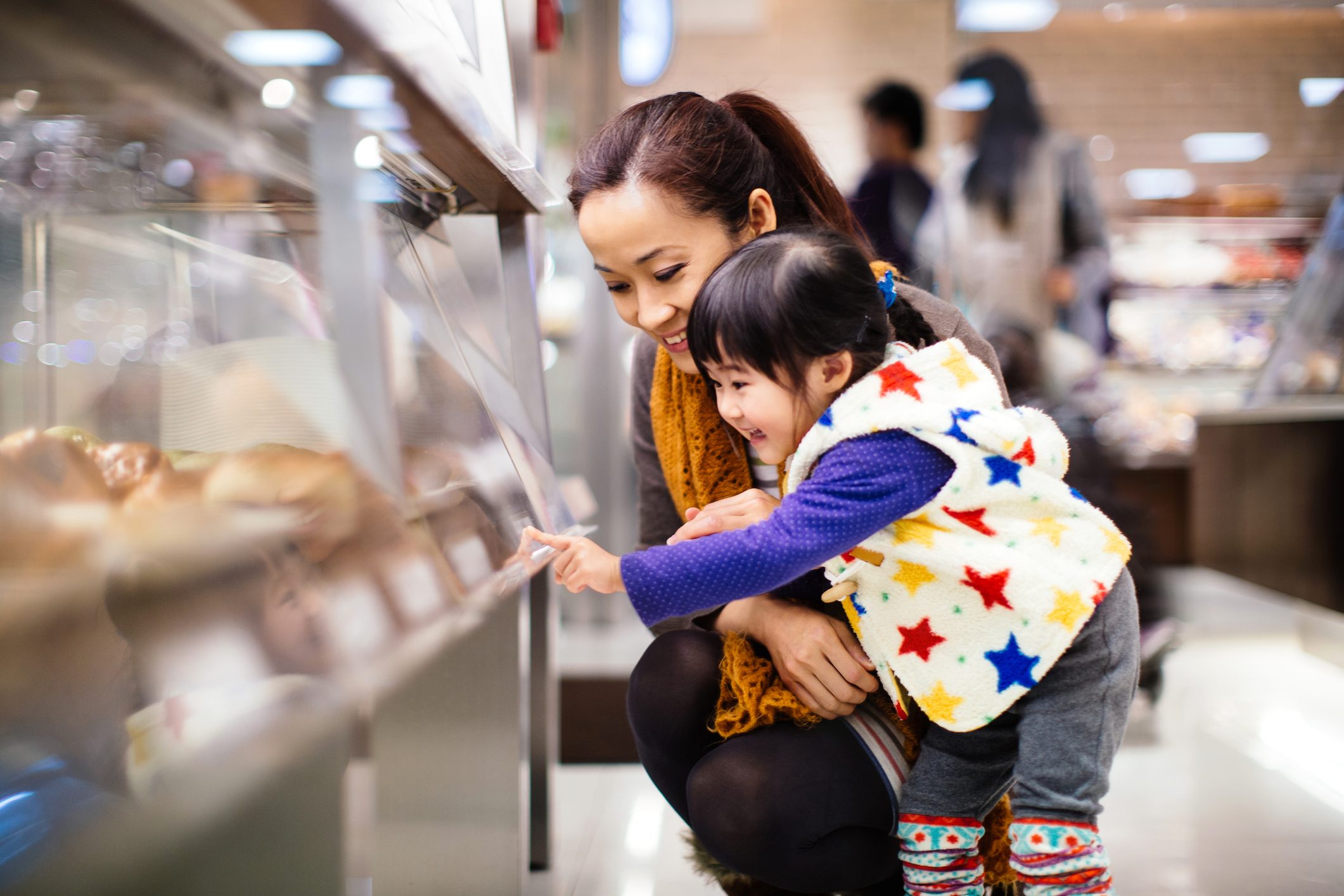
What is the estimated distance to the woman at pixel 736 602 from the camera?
108cm

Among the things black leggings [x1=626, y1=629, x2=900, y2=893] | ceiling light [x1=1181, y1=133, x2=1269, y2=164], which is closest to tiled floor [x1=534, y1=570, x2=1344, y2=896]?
black leggings [x1=626, y1=629, x2=900, y2=893]

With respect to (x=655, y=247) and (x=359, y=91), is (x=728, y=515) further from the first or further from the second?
(x=359, y=91)

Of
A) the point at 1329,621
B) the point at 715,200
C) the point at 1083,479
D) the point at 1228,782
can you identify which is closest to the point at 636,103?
the point at 715,200

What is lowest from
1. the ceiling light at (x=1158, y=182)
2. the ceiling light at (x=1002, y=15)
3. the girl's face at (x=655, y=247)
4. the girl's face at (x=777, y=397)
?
the girl's face at (x=777, y=397)

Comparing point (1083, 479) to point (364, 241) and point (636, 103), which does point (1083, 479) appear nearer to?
point (636, 103)

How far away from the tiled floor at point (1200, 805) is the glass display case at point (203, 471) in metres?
0.75

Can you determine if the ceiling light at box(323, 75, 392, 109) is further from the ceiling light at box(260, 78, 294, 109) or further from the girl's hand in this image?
the girl's hand

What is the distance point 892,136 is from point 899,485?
9.78 ft

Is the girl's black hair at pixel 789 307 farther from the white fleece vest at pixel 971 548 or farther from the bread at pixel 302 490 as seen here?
the bread at pixel 302 490

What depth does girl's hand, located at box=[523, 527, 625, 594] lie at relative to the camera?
3.02ft

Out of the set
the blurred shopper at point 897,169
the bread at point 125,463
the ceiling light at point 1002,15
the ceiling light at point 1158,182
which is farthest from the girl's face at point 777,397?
the ceiling light at point 1002,15

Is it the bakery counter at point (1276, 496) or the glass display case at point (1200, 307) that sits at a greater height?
the glass display case at point (1200, 307)

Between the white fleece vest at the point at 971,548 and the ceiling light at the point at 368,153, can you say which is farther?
the white fleece vest at the point at 971,548

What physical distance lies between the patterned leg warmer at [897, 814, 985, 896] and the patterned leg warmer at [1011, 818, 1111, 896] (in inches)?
3.0
